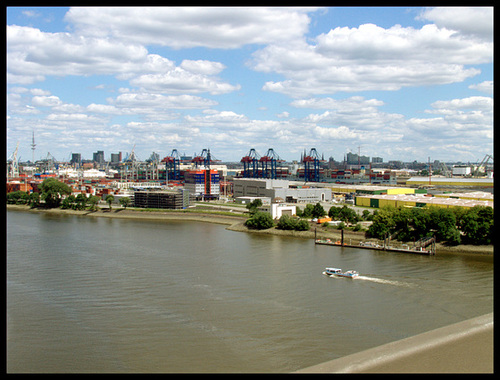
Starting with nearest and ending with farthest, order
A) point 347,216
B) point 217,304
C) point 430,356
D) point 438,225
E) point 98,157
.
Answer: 1. point 430,356
2. point 217,304
3. point 438,225
4. point 347,216
5. point 98,157

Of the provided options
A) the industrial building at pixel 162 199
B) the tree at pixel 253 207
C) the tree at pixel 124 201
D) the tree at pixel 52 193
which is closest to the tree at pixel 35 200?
the tree at pixel 52 193

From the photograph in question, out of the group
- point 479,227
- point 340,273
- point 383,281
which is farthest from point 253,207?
point 383,281

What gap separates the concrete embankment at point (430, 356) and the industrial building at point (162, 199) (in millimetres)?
9470

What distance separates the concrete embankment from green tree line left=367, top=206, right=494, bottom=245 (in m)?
3.50

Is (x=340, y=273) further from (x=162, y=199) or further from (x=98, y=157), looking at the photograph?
(x=98, y=157)

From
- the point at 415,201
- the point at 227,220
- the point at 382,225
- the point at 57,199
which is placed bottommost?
the point at 227,220

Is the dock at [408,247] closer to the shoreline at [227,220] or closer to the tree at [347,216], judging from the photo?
the shoreline at [227,220]

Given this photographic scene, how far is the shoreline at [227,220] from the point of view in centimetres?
630

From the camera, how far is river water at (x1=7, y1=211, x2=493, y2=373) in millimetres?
2807

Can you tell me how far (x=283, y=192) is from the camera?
12961mm

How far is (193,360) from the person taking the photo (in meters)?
2.71

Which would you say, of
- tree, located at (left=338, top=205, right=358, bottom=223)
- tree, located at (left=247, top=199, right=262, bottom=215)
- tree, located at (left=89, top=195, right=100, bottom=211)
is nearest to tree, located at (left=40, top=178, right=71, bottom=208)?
tree, located at (left=89, top=195, right=100, bottom=211)

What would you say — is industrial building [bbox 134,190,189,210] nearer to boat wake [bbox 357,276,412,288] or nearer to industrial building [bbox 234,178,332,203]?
industrial building [bbox 234,178,332,203]

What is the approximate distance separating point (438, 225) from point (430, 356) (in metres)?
4.22
